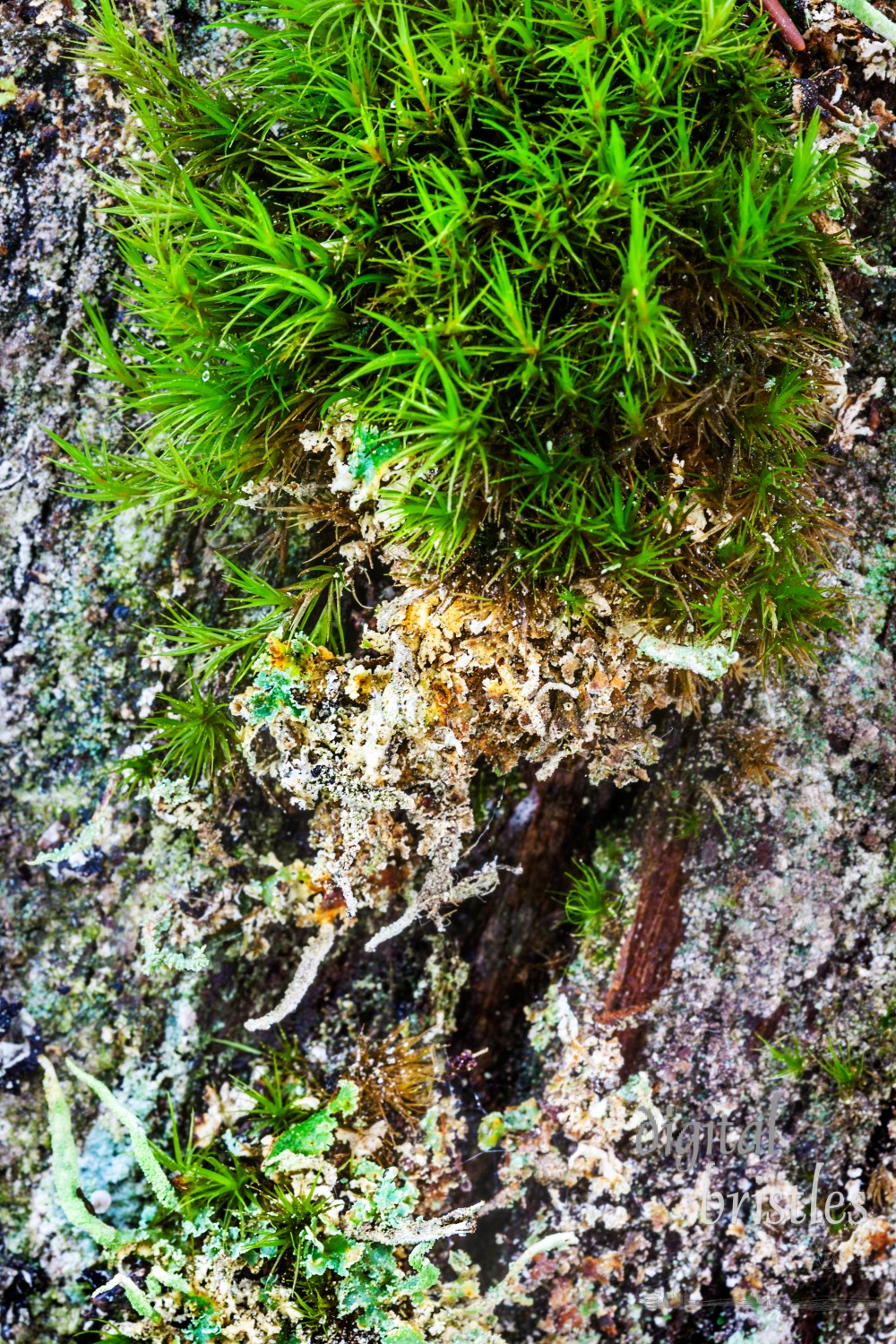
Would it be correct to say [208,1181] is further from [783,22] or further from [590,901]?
[783,22]

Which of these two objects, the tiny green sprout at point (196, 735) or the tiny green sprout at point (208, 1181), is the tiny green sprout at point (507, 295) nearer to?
the tiny green sprout at point (196, 735)

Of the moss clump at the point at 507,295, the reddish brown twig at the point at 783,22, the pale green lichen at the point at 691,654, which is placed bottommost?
the pale green lichen at the point at 691,654

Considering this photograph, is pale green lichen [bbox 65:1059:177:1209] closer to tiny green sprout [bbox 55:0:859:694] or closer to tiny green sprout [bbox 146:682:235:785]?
tiny green sprout [bbox 146:682:235:785]

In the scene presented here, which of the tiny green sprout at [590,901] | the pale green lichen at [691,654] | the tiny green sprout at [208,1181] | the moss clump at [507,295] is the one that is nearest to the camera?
the moss clump at [507,295]

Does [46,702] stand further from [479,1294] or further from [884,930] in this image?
[884,930]

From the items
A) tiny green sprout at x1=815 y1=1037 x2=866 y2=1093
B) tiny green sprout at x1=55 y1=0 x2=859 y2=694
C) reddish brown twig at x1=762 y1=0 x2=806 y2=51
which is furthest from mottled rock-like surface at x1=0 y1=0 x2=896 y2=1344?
reddish brown twig at x1=762 y1=0 x2=806 y2=51

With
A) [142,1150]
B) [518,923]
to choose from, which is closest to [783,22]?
[518,923]

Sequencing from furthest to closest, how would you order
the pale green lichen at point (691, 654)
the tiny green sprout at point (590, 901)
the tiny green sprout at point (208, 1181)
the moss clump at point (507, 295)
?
the tiny green sprout at point (590, 901) → the tiny green sprout at point (208, 1181) → the pale green lichen at point (691, 654) → the moss clump at point (507, 295)

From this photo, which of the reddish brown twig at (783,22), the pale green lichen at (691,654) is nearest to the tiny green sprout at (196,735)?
the pale green lichen at (691,654)
